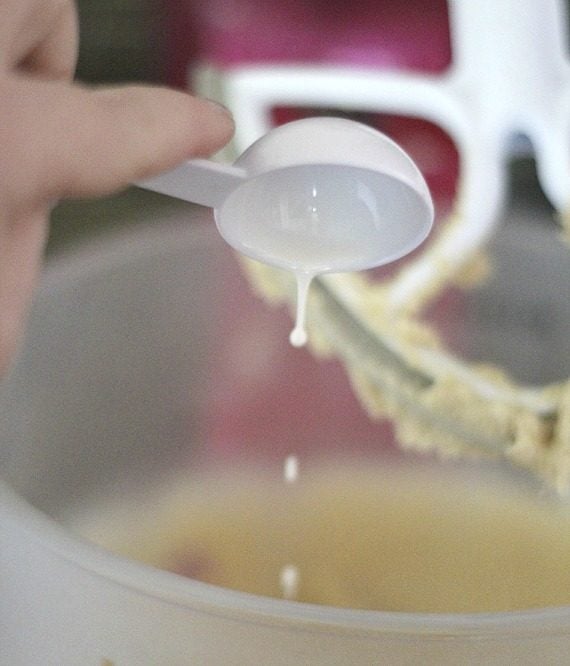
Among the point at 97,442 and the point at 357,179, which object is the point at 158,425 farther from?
the point at 357,179

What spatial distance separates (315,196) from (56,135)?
104 millimetres

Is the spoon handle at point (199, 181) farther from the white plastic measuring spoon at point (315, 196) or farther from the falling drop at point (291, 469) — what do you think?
the falling drop at point (291, 469)

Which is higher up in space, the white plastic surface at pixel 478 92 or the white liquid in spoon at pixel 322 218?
the white liquid in spoon at pixel 322 218

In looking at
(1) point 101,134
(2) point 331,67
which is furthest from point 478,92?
(1) point 101,134

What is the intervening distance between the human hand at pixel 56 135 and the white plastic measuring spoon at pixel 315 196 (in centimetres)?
2

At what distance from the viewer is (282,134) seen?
24 cm

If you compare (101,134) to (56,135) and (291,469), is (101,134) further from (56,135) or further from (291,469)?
(291,469)

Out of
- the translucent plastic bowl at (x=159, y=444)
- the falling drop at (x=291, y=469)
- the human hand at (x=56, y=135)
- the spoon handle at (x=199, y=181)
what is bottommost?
the falling drop at (x=291, y=469)

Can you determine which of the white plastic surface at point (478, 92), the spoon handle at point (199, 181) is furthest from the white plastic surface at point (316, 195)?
the white plastic surface at point (478, 92)

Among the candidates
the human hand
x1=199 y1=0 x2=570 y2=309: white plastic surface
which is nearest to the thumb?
the human hand

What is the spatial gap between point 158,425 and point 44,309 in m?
0.08

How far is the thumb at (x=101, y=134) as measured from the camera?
0.58 feet

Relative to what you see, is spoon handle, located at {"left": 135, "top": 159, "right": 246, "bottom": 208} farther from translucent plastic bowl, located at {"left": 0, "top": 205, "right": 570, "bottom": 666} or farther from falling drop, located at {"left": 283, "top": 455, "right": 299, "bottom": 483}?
falling drop, located at {"left": 283, "top": 455, "right": 299, "bottom": 483}

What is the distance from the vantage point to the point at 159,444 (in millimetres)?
441
